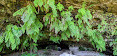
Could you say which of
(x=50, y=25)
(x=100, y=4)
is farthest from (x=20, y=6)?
(x=100, y=4)

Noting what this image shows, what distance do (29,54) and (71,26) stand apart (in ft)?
8.54

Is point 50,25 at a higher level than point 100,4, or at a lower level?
lower

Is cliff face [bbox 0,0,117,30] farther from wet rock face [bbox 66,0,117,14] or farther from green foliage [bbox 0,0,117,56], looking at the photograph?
green foliage [bbox 0,0,117,56]

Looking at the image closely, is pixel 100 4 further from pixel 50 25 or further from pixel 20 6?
pixel 20 6

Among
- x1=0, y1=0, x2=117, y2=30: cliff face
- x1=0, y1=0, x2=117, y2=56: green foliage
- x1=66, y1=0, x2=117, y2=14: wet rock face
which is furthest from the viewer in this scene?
x1=66, y1=0, x2=117, y2=14: wet rock face

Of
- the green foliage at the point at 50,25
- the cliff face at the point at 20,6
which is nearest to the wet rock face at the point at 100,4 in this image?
the cliff face at the point at 20,6

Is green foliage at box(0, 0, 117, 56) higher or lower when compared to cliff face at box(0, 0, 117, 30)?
lower

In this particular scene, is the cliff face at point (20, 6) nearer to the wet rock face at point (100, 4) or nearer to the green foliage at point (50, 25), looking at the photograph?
the wet rock face at point (100, 4)

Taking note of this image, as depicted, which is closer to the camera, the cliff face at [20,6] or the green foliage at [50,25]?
the green foliage at [50,25]

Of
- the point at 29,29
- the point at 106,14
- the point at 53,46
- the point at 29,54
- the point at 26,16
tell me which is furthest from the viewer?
the point at 53,46

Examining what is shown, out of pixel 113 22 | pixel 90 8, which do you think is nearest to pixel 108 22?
pixel 113 22

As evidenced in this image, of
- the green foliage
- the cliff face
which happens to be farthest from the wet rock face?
the green foliage

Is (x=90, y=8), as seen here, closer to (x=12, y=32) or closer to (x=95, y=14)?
(x=95, y=14)

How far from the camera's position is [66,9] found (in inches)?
151
